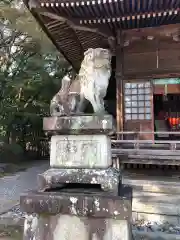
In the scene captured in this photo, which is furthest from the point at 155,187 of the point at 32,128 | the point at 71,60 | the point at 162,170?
the point at 32,128

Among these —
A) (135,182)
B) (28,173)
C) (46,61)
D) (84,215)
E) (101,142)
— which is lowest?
(28,173)

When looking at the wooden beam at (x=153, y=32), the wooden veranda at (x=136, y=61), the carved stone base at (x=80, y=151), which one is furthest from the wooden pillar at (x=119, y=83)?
the carved stone base at (x=80, y=151)

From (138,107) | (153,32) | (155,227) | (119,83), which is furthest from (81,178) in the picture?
(153,32)

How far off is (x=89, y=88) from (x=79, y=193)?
1.55m

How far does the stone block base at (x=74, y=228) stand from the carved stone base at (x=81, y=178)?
40 cm

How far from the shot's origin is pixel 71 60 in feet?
35.5

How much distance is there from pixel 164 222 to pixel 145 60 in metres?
5.06

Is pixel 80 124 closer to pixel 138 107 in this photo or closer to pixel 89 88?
pixel 89 88

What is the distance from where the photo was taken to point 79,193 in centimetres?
323

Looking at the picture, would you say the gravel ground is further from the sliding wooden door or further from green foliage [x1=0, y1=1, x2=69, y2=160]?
green foliage [x1=0, y1=1, x2=69, y2=160]

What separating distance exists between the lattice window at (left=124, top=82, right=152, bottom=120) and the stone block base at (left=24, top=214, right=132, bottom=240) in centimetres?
539

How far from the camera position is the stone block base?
3061 millimetres

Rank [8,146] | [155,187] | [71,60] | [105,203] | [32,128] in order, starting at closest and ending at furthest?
[105,203]
[155,187]
[71,60]
[8,146]
[32,128]

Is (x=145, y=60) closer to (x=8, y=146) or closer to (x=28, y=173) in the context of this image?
(x=28, y=173)
